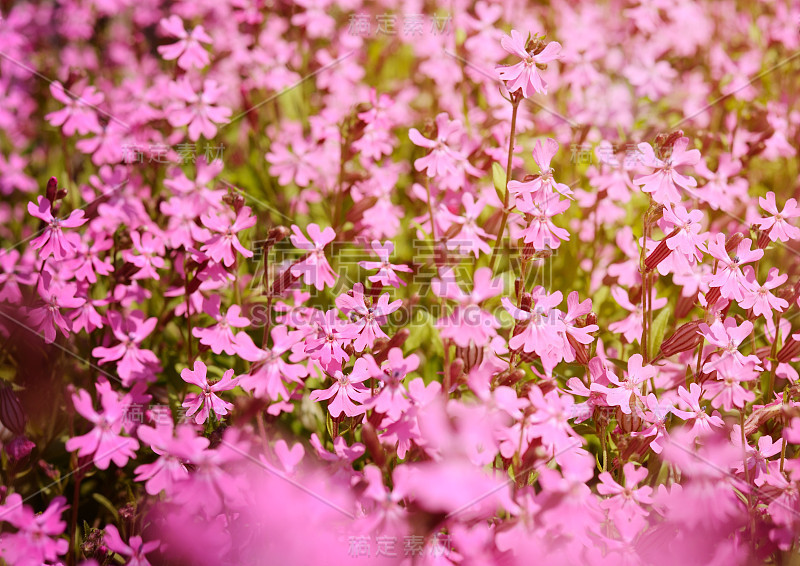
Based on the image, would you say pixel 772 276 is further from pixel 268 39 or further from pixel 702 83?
pixel 268 39

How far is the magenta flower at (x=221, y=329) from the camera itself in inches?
65.0

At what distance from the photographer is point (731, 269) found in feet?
5.16

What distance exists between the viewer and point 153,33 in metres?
4.35

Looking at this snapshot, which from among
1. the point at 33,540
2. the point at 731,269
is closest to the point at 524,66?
the point at 731,269

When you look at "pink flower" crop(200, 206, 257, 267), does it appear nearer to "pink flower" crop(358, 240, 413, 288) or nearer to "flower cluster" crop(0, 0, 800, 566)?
"flower cluster" crop(0, 0, 800, 566)

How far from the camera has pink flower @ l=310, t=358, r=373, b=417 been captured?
1422 millimetres

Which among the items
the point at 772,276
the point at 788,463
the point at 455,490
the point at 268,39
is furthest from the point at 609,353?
the point at 268,39

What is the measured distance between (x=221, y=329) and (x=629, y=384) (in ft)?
3.66

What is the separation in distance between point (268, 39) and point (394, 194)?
1239mm

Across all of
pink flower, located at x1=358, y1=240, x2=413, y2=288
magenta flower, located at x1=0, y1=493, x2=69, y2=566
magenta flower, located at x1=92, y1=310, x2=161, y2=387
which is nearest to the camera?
magenta flower, located at x1=0, y1=493, x2=69, y2=566

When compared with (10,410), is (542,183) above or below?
above

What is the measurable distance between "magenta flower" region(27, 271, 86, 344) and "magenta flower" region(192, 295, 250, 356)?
363 mm

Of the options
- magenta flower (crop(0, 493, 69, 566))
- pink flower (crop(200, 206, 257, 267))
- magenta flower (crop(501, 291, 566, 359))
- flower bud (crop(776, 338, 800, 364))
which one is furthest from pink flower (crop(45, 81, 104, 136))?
flower bud (crop(776, 338, 800, 364))

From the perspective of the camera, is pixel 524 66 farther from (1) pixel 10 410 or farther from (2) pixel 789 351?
(1) pixel 10 410
